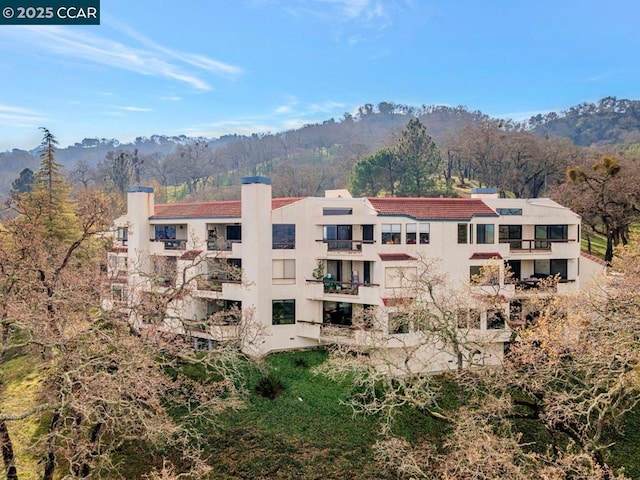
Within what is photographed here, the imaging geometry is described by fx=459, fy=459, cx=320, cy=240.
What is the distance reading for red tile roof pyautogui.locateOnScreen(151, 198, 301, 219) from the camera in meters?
29.8

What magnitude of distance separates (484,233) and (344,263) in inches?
359

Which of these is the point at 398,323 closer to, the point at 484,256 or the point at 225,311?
the point at 484,256

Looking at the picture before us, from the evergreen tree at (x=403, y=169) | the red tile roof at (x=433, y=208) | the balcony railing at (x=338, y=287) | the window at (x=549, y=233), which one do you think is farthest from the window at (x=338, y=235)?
the evergreen tree at (x=403, y=169)

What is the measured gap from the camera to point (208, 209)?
31891 millimetres

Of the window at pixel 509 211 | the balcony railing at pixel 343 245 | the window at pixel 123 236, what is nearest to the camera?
the balcony railing at pixel 343 245

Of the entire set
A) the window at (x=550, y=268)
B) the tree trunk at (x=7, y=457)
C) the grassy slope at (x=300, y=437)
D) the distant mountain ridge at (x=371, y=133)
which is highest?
the distant mountain ridge at (x=371, y=133)

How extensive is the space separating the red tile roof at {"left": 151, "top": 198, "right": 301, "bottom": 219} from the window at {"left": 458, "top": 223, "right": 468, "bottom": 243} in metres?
10.3

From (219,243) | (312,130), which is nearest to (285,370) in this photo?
(219,243)

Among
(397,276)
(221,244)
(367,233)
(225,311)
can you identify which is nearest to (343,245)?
(367,233)

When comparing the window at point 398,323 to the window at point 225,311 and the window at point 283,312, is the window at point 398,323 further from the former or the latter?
the window at point 225,311

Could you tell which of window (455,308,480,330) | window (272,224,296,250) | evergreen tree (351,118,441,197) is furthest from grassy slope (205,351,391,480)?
evergreen tree (351,118,441,197)

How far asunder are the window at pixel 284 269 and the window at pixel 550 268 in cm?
1704

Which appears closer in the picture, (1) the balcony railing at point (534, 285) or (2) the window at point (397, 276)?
(2) the window at point (397, 276)

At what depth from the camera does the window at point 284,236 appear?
28766 mm
